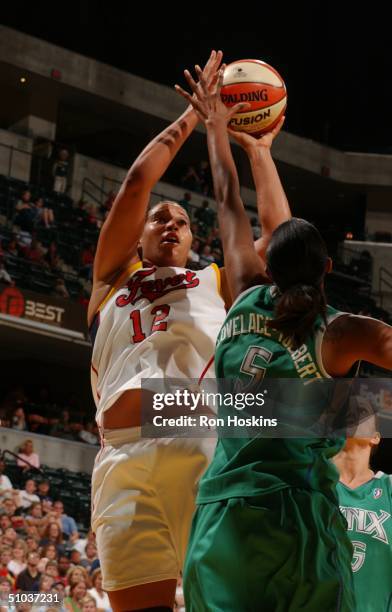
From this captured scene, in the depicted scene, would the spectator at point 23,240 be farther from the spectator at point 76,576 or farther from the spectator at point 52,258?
the spectator at point 76,576

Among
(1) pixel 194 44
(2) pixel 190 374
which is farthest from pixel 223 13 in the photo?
(2) pixel 190 374

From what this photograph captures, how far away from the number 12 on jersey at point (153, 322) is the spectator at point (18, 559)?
18.5ft

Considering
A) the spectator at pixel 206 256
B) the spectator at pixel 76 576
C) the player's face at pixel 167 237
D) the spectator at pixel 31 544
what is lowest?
the spectator at pixel 76 576

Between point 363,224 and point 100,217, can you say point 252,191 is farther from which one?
point 100,217

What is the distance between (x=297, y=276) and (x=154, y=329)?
1.28 meters

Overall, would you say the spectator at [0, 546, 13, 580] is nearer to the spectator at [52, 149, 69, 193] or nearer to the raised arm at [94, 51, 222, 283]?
the raised arm at [94, 51, 222, 283]

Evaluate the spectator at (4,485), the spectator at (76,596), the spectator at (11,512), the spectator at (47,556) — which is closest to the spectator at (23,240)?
the spectator at (4,485)

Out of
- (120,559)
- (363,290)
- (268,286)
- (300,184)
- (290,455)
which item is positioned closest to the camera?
(290,455)

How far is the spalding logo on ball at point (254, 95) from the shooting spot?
12.8 feet

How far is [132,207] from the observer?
382 centimetres

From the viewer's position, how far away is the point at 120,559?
3422 millimetres

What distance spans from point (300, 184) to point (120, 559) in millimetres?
21020

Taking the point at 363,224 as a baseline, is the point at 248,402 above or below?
below

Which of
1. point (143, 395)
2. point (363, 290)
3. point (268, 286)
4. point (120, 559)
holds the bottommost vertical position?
point (120, 559)
